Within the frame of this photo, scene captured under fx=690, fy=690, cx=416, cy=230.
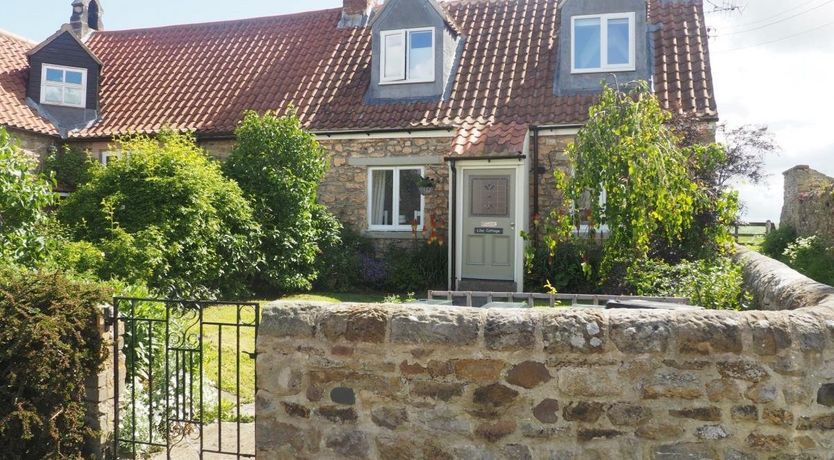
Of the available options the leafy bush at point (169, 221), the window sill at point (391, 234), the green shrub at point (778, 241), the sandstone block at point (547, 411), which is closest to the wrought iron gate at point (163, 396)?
the sandstone block at point (547, 411)

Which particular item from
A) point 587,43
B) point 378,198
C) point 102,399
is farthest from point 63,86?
point 102,399

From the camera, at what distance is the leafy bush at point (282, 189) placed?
12.4 m

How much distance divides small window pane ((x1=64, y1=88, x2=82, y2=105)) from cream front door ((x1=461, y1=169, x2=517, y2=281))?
10.4m

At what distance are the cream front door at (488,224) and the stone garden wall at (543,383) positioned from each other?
8.48 metres

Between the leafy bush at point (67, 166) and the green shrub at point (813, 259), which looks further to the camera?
the leafy bush at point (67, 166)

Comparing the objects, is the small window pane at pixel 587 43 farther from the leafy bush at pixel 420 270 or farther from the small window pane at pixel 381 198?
the leafy bush at pixel 420 270

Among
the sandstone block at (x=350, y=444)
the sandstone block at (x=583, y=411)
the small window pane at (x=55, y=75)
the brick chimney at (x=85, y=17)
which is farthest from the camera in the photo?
the brick chimney at (x=85, y=17)

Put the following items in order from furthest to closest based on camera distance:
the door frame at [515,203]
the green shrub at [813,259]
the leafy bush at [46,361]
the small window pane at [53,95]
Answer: the small window pane at [53,95] → the door frame at [515,203] → the green shrub at [813,259] → the leafy bush at [46,361]

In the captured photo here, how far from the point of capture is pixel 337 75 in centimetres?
1595

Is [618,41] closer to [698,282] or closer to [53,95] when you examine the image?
[698,282]

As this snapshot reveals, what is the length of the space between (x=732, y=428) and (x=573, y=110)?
10.2 meters

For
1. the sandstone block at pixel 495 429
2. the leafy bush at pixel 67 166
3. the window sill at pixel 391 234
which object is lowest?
the sandstone block at pixel 495 429

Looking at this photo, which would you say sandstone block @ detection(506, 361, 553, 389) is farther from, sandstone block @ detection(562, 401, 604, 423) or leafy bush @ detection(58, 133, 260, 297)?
leafy bush @ detection(58, 133, 260, 297)

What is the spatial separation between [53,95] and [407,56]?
29.0 feet
